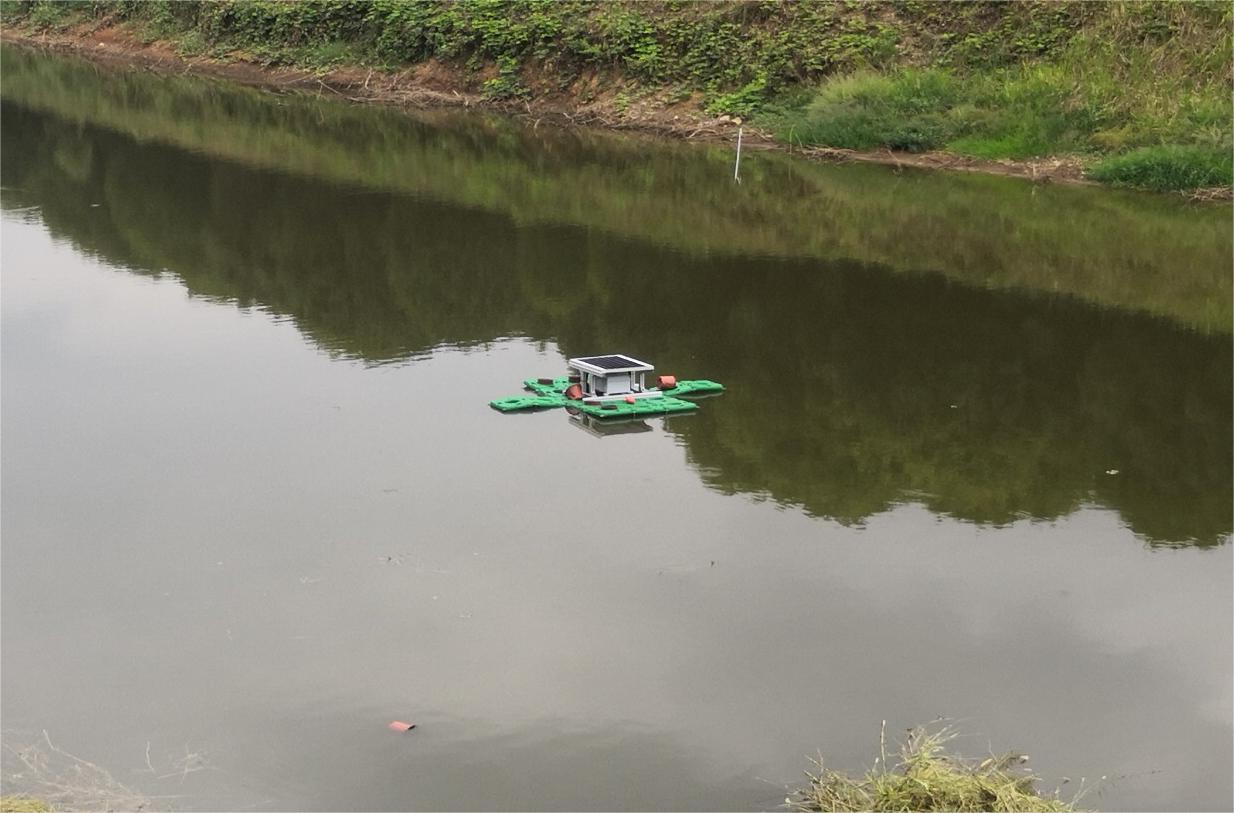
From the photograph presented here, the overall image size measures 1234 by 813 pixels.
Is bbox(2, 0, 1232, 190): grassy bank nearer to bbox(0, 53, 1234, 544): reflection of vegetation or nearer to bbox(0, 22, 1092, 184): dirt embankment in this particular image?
bbox(0, 22, 1092, 184): dirt embankment

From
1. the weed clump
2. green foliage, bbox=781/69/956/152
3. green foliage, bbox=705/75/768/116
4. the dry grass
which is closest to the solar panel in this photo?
the dry grass

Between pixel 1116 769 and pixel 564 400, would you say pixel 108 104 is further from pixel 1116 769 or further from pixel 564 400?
pixel 1116 769

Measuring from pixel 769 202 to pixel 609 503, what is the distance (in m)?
10.9

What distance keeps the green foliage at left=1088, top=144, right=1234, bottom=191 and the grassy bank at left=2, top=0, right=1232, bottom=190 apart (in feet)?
0.07

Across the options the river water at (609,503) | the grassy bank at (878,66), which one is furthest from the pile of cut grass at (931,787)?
the grassy bank at (878,66)

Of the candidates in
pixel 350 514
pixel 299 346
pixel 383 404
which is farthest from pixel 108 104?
pixel 350 514

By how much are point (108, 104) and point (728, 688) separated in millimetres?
25666

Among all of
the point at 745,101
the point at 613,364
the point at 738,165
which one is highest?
the point at 745,101

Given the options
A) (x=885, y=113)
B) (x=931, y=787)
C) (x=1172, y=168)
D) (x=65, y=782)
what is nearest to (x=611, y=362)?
(x=65, y=782)

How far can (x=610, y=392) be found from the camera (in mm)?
12688

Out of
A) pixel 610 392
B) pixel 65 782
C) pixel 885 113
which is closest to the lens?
pixel 65 782

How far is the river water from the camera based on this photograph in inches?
303

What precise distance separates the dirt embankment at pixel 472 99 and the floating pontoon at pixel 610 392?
1110cm

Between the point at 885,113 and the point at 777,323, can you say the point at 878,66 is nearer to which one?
the point at 885,113
